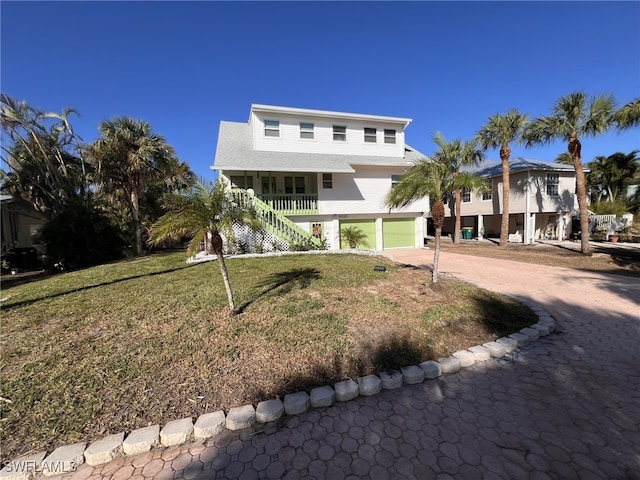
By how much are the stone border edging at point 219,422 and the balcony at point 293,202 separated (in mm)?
11600

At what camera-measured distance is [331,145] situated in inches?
640

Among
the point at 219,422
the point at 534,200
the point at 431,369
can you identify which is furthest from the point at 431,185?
the point at 534,200

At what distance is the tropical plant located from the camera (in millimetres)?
15391

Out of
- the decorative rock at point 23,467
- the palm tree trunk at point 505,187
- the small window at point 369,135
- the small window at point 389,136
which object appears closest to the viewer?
the decorative rock at point 23,467

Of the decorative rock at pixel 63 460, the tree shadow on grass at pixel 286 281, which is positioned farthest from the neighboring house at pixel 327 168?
the decorative rock at pixel 63 460

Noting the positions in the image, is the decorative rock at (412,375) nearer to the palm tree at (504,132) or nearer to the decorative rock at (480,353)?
the decorative rock at (480,353)

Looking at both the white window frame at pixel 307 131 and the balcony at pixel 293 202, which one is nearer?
the balcony at pixel 293 202

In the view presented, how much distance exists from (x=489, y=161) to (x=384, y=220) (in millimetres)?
16436

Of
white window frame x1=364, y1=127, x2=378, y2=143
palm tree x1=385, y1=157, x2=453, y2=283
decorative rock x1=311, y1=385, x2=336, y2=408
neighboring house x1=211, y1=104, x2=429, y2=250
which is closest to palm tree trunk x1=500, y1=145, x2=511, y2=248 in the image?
neighboring house x1=211, y1=104, x2=429, y2=250

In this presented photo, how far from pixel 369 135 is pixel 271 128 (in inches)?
242

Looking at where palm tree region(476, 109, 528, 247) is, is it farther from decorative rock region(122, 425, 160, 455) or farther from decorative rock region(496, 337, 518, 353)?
decorative rock region(122, 425, 160, 455)

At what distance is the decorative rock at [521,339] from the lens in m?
4.13

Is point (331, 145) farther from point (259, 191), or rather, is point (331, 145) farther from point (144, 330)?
point (144, 330)

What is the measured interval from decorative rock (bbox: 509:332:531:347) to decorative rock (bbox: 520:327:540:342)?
0.27 ft
